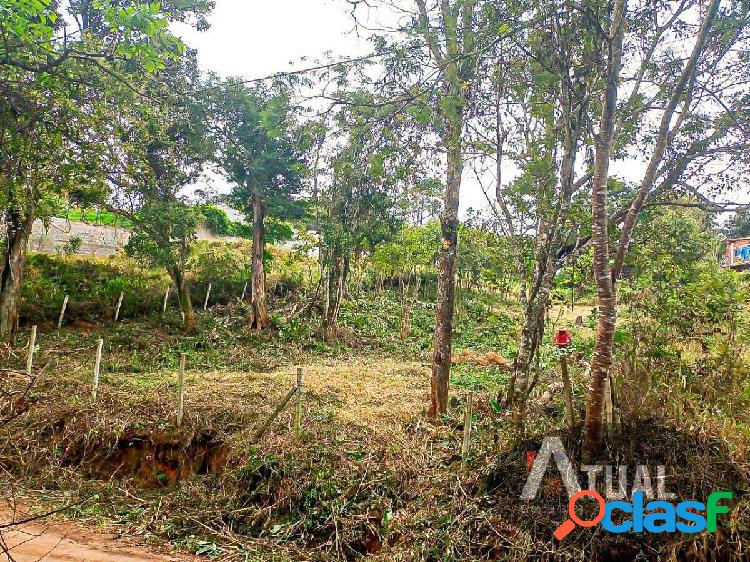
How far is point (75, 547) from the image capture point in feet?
15.4

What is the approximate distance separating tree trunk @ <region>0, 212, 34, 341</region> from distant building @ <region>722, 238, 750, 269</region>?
72.2 ft

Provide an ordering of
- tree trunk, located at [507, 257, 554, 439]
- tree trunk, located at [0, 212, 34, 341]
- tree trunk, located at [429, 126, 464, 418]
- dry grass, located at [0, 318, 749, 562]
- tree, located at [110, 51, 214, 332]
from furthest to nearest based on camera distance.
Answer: tree, located at [110, 51, 214, 332], tree trunk, located at [0, 212, 34, 341], tree trunk, located at [429, 126, 464, 418], tree trunk, located at [507, 257, 554, 439], dry grass, located at [0, 318, 749, 562]

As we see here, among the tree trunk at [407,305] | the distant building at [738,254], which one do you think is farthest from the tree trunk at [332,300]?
the distant building at [738,254]

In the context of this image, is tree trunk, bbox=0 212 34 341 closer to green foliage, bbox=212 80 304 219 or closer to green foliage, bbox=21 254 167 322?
green foliage, bbox=21 254 167 322

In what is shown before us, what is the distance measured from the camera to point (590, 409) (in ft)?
13.9

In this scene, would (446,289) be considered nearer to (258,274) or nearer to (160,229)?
(160,229)

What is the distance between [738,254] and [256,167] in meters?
18.7

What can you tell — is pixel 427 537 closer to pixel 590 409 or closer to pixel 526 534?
pixel 526 534

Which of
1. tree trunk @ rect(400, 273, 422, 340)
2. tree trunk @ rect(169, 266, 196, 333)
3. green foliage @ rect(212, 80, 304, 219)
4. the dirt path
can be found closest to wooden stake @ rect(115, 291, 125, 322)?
tree trunk @ rect(169, 266, 196, 333)

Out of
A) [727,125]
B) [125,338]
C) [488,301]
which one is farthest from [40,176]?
[488,301]

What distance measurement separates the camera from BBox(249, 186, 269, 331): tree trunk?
15.8 meters

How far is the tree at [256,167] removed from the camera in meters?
15.3

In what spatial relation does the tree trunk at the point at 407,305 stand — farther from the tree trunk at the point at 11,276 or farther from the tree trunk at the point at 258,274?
the tree trunk at the point at 11,276

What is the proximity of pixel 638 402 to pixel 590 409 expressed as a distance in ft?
2.83
